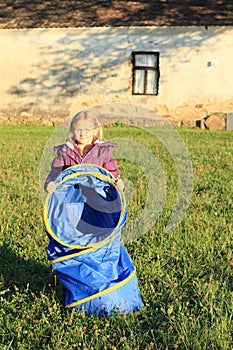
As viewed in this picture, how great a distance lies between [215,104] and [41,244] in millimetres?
16415

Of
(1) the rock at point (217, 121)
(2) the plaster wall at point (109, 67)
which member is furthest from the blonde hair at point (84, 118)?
(2) the plaster wall at point (109, 67)

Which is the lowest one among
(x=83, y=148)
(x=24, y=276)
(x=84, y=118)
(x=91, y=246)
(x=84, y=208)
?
(x=24, y=276)

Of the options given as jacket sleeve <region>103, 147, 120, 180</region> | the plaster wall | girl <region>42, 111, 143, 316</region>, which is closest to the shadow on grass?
girl <region>42, 111, 143, 316</region>

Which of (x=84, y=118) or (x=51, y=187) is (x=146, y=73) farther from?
(x=51, y=187)

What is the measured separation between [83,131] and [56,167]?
0.34 meters

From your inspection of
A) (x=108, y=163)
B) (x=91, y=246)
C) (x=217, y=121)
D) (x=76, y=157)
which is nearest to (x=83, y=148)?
(x=76, y=157)

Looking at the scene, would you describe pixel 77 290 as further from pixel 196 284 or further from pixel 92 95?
pixel 92 95

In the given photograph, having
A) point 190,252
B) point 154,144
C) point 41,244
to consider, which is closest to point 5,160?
point 154,144

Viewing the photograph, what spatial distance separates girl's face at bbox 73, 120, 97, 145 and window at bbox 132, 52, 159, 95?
56.6 feet

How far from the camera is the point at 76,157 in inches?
162

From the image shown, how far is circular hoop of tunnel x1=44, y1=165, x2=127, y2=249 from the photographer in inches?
153

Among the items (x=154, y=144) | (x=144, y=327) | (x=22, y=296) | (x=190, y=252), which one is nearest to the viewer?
(x=144, y=327)

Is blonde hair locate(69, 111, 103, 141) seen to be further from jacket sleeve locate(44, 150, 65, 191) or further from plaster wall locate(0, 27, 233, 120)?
plaster wall locate(0, 27, 233, 120)

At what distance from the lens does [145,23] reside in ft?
67.1
